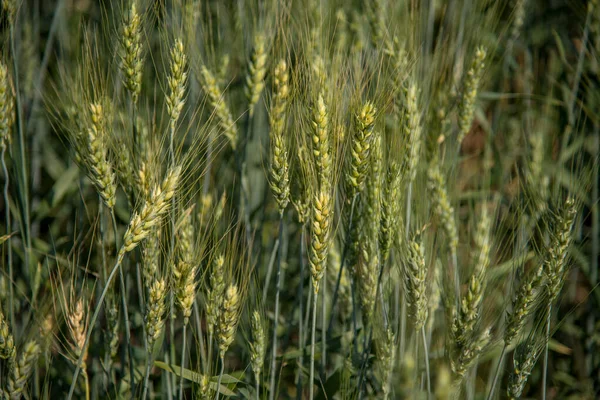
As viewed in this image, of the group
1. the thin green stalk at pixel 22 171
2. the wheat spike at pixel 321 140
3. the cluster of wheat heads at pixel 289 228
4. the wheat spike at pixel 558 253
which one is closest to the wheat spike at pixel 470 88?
the cluster of wheat heads at pixel 289 228

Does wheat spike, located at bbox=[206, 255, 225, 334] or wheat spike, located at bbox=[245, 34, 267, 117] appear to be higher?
wheat spike, located at bbox=[245, 34, 267, 117]

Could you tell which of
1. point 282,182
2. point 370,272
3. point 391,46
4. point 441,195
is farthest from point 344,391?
point 391,46

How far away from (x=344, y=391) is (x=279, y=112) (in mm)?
548

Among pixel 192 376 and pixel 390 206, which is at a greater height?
pixel 390 206

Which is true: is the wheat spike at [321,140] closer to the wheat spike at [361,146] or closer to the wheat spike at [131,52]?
the wheat spike at [361,146]

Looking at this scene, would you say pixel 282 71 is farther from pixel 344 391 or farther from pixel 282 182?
pixel 344 391

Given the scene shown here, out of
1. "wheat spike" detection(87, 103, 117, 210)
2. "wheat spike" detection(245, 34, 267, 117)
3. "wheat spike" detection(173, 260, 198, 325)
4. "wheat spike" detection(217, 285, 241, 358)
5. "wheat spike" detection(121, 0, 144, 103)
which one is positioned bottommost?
"wheat spike" detection(217, 285, 241, 358)

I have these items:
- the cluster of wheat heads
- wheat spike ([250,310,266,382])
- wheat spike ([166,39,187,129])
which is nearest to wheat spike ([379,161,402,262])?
the cluster of wheat heads

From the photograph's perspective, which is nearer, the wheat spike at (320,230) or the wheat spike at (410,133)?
the wheat spike at (320,230)

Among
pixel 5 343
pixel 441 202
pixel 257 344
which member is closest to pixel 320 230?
pixel 257 344

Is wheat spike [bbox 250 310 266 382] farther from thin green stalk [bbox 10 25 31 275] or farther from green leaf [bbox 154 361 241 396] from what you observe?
thin green stalk [bbox 10 25 31 275]

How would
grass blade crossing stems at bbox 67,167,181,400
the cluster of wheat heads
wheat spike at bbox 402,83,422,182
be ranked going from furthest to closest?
wheat spike at bbox 402,83,422,182 < the cluster of wheat heads < grass blade crossing stems at bbox 67,167,181,400

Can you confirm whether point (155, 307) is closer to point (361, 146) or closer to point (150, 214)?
point (150, 214)

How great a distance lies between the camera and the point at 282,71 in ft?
4.00
